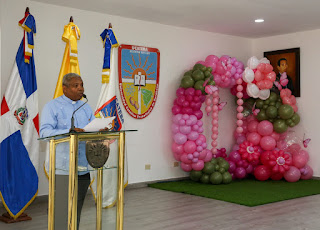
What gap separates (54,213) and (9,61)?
302 centimetres

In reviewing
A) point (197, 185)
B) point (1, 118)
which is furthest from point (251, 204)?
point (1, 118)

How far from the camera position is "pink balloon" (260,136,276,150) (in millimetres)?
7478

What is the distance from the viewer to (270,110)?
7516mm

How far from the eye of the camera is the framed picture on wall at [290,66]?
26.1 ft

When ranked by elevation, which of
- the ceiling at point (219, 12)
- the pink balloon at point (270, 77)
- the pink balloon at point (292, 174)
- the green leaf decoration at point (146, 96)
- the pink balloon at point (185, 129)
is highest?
the ceiling at point (219, 12)

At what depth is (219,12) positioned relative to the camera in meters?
6.41

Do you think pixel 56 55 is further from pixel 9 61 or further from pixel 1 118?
pixel 1 118

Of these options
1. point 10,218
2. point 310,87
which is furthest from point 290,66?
point 10,218

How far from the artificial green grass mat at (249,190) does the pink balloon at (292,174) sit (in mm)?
81

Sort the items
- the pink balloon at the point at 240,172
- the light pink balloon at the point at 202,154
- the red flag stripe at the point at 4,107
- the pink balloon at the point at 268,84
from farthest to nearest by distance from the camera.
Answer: the pink balloon at the point at 240,172 → the pink balloon at the point at 268,84 → the light pink balloon at the point at 202,154 → the red flag stripe at the point at 4,107

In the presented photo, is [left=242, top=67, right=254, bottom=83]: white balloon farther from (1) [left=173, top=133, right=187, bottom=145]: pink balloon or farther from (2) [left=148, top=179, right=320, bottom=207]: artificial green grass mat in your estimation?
(2) [left=148, top=179, right=320, bottom=207]: artificial green grass mat

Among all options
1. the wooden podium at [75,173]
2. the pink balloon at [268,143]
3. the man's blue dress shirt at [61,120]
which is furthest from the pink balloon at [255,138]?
the wooden podium at [75,173]

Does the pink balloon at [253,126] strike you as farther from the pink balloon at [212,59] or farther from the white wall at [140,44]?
the pink balloon at [212,59]

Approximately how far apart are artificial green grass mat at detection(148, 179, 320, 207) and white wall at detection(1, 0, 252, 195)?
573mm
